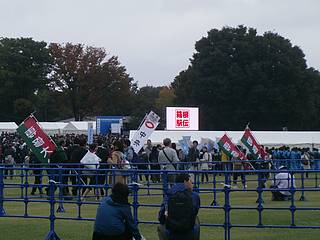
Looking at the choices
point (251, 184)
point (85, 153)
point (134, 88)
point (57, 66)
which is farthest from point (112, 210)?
point (134, 88)

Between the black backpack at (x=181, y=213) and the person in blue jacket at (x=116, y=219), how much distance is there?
649 mm

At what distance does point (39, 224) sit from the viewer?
16469mm

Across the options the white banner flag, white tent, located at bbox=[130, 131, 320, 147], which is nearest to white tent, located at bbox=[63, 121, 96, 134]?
white tent, located at bbox=[130, 131, 320, 147]

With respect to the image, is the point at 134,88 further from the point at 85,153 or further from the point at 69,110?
the point at 85,153

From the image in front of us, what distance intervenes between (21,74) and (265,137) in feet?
194

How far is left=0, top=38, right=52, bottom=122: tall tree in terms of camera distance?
10031 centimetres

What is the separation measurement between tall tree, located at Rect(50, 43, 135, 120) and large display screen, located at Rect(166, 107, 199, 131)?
4403 centimetres

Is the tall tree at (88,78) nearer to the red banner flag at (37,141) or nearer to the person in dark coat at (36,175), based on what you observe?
the person in dark coat at (36,175)

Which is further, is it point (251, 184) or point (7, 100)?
point (7, 100)

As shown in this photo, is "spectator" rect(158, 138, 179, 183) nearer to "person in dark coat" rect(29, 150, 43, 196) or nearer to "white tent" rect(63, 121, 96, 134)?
"person in dark coat" rect(29, 150, 43, 196)

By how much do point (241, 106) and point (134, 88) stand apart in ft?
110

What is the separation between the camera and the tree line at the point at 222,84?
78.1 meters

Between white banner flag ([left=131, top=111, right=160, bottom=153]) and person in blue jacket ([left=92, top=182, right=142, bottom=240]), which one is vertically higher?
white banner flag ([left=131, top=111, right=160, bottom=153])

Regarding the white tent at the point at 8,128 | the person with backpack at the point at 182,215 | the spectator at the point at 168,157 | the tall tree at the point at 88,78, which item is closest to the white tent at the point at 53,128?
the white tent at the point at 8,128
